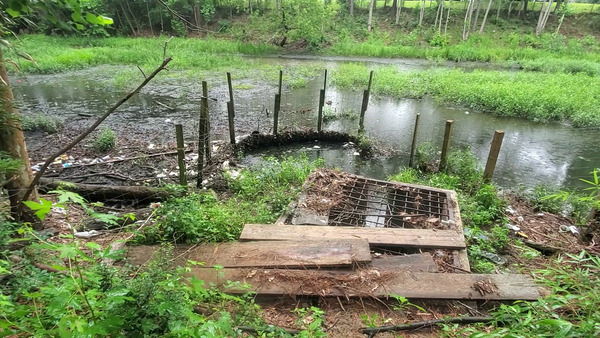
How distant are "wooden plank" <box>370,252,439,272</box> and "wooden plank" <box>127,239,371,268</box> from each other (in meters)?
0.18

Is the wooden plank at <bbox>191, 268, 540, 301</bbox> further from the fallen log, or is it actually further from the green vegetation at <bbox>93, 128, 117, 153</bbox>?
the green vegetation at <bbox>93, 128, 117, 153</bbox>

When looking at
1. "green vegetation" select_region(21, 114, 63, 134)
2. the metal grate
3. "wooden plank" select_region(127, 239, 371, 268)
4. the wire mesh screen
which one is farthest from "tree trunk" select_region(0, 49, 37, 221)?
"green vegetation" select_region(21, 114, 63, 134)

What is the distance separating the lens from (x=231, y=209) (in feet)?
15.6

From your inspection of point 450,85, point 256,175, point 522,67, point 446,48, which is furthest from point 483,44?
point 256,175

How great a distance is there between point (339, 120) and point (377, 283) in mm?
8855

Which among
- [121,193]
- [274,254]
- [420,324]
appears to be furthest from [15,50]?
[420,324]

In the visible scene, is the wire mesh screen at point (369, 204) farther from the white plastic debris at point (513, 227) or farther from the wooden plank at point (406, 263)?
the wooden plank at point (406, 263)

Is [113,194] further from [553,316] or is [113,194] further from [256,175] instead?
[553,316]

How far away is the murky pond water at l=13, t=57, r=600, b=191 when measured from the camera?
8781 mm

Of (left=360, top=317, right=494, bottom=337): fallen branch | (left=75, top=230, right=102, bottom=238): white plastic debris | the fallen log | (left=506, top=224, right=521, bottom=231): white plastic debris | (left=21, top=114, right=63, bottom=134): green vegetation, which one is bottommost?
(left=21, top=114, right=63, bottom=134): green vegetation

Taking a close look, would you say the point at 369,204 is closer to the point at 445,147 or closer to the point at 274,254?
the point at 274,254

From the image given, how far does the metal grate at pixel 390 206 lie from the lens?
4957 mm

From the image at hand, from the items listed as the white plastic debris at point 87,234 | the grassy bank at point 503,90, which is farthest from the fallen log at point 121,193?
the grassy bank at point 503,90

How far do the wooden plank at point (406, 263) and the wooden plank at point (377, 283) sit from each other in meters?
0.17
